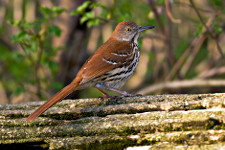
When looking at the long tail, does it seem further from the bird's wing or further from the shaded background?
the shaded background

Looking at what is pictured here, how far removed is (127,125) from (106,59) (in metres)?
1.61

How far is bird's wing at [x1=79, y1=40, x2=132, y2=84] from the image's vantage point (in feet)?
12.1

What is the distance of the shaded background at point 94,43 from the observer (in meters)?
4.54

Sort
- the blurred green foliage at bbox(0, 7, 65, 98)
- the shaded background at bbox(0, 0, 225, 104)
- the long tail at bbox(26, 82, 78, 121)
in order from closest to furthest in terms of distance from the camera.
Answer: the long tail at bbox(26, 82, 78, 121) → the blurred green foliage at bbox(0, 7, 65, 98) → the shaded background at bbox(0, 0, 225, 104)

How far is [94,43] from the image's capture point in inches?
287

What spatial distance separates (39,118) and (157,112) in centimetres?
94

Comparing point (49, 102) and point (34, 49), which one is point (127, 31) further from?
point (49, 102)

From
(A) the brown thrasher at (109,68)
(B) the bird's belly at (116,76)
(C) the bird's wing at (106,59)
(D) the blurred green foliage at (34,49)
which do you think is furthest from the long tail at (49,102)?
(D) the blurred green foliage at (34,49)

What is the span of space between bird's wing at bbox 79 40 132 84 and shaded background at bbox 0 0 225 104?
0.34 meters

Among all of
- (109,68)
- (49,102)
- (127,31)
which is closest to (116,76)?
(109,68)

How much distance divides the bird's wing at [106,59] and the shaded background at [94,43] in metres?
0.34

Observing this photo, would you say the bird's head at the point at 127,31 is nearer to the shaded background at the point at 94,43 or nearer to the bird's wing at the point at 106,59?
the shaded background at the point at 94,43

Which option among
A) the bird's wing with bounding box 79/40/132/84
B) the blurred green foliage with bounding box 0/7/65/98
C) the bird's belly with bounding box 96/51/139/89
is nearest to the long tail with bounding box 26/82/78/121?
the bird's wing with bounding box 79/40/132/84

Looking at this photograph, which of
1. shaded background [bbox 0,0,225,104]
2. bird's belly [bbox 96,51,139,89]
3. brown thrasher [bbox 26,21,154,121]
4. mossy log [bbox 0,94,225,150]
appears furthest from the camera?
shaded background [bbox 0,0,225,104]
